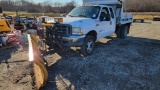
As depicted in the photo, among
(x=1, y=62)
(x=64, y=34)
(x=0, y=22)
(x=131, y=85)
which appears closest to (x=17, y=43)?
(x=0, y=22)

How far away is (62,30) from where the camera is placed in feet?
20.0

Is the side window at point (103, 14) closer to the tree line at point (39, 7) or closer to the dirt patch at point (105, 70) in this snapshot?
the dirt patch at point (105, 70)

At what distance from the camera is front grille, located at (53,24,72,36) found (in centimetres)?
595

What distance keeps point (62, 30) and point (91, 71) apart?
73.7 inches

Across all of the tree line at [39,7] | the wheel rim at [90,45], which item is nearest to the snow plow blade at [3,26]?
the wheel rim at [90,45]

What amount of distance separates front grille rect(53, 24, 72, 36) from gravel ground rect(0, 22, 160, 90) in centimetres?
101

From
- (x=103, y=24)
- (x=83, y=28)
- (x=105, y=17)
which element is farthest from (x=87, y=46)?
(x=105, y=17)

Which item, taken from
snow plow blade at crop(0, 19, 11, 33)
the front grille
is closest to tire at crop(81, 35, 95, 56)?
the front grille

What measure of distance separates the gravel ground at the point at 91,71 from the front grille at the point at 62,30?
1007mm

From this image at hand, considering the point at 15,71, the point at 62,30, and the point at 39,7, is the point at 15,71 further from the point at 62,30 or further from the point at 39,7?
the point at 39,7

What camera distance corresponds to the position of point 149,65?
5789 millimetres

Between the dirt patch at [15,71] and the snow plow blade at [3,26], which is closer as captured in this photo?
the dirt patch at [15,71]

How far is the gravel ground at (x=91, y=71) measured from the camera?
4.44 meters

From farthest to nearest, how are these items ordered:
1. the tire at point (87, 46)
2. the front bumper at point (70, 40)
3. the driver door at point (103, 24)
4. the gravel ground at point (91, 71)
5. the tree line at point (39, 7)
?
the tree line at point (39, 7), the driver door at point (103, 24), the tire at point (87, 46), the front bumper at point (70, 40), the gravel ground at point (91, 71)
